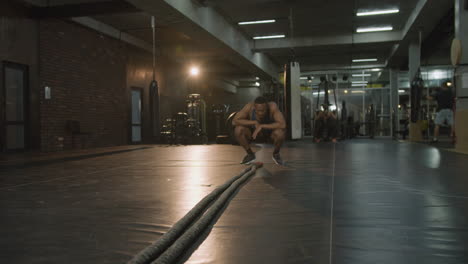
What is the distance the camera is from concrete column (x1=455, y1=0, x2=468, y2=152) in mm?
6316

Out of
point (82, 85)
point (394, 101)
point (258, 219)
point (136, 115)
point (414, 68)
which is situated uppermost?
point (414, 68)

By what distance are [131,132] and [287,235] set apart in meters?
10.2

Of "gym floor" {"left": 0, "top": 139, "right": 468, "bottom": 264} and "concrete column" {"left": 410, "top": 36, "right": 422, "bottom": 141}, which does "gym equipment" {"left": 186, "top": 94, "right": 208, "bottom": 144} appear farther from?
"gym floor" {"left": 0, "top": 139, "right": 468, "bottom": 264}

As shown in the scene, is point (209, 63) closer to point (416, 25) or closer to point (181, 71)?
point (181, 71)

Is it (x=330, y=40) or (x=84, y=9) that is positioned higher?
(x=330, y=40)

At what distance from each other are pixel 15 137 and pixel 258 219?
7.14 m

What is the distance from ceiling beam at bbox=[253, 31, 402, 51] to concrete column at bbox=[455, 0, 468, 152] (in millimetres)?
4752

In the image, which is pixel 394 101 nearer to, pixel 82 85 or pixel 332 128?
pixel 332 128

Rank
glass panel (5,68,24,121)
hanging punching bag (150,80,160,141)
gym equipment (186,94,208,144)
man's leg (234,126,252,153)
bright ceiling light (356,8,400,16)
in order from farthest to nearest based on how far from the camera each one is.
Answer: gym equipment (186,94,208,144) < bright ceiling light (356,8,400,16) < glass panel (5,68,24,121) < man's leg (234,126,252,153) < hanging punching bag (150,80,160,141)

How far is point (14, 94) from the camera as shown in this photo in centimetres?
745

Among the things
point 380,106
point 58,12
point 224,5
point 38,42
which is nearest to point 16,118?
point 38,42

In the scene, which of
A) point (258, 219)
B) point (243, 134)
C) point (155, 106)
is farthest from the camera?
point (243, 134)

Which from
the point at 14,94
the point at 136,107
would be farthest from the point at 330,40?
the point at 14,94

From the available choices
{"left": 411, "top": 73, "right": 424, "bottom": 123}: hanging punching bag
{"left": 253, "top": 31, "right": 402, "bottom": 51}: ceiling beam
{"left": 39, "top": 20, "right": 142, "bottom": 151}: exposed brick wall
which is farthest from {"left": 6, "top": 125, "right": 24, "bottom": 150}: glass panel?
{"left": 411, "top": 73, "right": 424, "bottom": 123}: hanging punching bag
